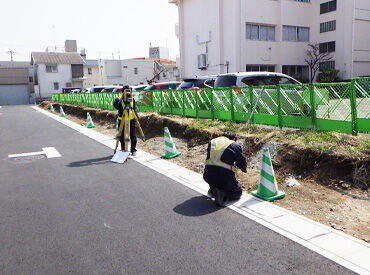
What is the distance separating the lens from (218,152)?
5.41 m

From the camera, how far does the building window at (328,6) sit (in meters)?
31.9

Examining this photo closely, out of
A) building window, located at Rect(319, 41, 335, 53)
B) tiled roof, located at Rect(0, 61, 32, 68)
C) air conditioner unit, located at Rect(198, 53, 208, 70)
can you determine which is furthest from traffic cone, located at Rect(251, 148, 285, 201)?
tiled roof, located at Rect(0, 61, 32, 68)

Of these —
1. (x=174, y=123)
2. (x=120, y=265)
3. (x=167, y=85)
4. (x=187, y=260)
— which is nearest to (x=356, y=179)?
(x=187, y=260)

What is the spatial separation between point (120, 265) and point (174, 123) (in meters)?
9.40

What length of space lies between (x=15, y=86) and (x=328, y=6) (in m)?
52.9

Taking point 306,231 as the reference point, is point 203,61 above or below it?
above

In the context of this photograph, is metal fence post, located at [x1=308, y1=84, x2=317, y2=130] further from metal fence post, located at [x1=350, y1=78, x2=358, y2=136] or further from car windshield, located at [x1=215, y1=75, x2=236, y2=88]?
car windshield, located at [x1=215, y1=75, x2=236, y2=88]

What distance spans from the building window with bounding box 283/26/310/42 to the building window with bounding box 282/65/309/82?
2664 millimetres

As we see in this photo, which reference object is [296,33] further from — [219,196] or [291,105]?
[219,196]

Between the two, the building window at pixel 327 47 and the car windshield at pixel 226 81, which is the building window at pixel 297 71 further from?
the car windshield at pixel 226 81

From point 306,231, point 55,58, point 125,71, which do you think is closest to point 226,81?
point 306,231

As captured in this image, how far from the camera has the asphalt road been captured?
3605 mm

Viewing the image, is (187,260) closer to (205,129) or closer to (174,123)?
(205,129)

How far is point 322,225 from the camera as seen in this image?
4.57m
